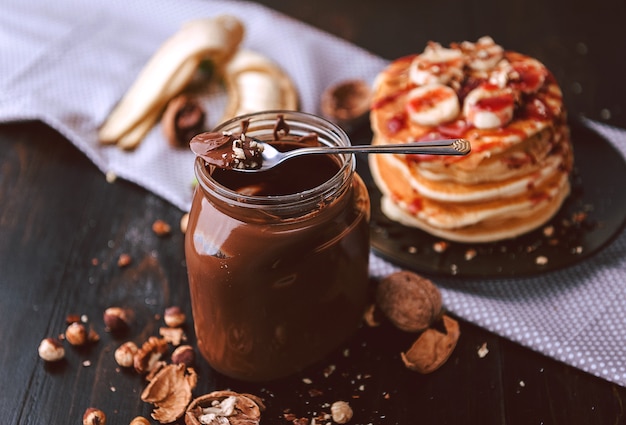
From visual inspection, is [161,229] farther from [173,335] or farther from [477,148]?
[477,148]

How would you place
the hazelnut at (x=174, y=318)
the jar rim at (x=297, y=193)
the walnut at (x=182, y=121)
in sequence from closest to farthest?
the jar rim at (x=297, y=193), the hazelnut at (x=174, y=318), the walnut at (x=182, y=121)

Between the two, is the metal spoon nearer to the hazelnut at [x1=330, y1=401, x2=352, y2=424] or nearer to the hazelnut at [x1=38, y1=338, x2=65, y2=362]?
the hazelnut at [x1=330, y1=401, x2=352, y2=424]

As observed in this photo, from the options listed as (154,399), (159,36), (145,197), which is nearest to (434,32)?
(159,36)

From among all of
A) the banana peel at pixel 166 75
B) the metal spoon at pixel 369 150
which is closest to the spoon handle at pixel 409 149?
the metal spoon at pixel 369 150

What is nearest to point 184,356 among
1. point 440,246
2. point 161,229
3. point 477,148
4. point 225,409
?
point 225,409

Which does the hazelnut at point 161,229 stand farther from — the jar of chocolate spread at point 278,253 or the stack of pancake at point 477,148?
the stack of pancake at point 477,148

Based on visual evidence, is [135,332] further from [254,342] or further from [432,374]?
[432,374]
